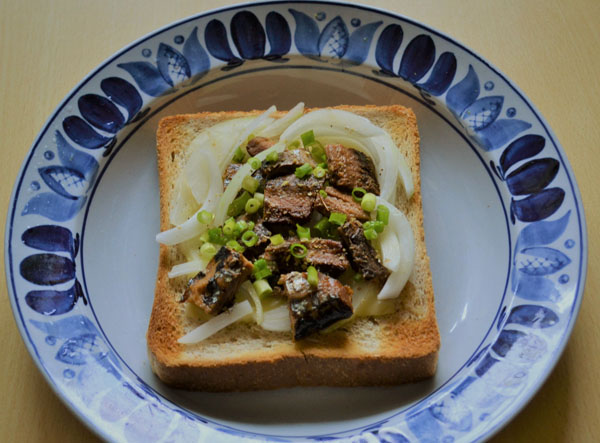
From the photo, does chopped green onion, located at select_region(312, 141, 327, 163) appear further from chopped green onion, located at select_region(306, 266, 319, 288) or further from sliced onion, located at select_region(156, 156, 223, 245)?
chopped green onion, located at select_region(306, 266, 319, 288)

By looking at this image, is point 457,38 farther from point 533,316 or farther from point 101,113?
point 101,113

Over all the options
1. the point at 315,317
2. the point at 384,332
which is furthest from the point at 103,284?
the point at 384,332

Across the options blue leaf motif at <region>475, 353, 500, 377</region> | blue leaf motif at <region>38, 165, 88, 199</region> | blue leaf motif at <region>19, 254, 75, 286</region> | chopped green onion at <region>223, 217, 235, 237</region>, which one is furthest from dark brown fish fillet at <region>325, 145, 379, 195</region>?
blue leaf motif at <region>19, 254, 75, 286</region>

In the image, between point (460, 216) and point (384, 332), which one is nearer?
point (384, 332)

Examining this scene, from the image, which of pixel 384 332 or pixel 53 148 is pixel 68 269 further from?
pixel 384 332

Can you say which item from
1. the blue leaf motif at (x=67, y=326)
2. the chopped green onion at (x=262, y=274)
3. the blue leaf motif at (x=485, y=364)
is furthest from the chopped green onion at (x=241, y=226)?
the blue leaf motif at (x=485, y=364)

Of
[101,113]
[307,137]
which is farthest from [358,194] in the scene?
[101,113]

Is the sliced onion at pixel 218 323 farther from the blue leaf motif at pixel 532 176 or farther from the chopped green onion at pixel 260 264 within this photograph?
the blue leaf motif at pixel 532 176

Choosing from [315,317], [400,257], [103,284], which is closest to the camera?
[315,317]
